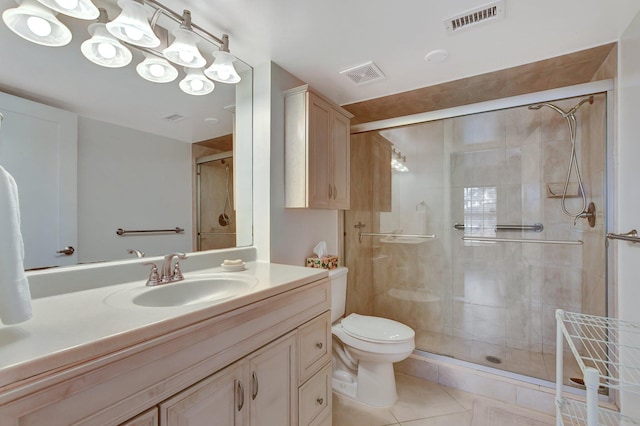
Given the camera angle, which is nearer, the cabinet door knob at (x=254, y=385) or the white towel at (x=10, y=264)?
the white towel at (x=10, y=264)

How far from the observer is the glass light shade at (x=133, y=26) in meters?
1.11

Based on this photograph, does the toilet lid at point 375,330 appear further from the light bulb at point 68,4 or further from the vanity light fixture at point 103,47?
the light bulb at point 68,4

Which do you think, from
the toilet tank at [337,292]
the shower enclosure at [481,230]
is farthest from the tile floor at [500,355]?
the toilet tank at [337,292]

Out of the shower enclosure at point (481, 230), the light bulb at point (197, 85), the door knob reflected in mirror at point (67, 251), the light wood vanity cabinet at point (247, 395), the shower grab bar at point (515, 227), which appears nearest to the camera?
the light wood vanity cabinet at point (247, 395)

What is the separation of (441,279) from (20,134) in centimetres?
299

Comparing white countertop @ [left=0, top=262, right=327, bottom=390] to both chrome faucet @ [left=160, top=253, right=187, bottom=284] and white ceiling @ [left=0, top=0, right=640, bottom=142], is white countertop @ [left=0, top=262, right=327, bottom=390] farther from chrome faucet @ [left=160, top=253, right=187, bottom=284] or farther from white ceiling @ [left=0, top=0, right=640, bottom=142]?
white ceiling @ [left=0, top=0, right=640, bottom=142]

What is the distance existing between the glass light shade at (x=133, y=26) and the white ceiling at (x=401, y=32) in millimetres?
235

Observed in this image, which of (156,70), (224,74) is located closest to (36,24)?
(156,70)

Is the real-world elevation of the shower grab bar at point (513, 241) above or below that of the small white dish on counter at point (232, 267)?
above

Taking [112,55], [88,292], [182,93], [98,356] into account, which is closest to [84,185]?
[88,292]

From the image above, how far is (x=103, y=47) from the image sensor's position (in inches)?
45.4

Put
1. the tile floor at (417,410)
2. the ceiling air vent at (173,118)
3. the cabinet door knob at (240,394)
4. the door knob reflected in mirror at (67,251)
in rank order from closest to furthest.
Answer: the cabinet door knob at (240,394), the door knob reflected in mirror at (67,251), the ceiling air vent at (173,118), the tile floor at (417,410)

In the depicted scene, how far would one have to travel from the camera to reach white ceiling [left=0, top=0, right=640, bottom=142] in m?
1.08

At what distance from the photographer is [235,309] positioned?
926 mm
